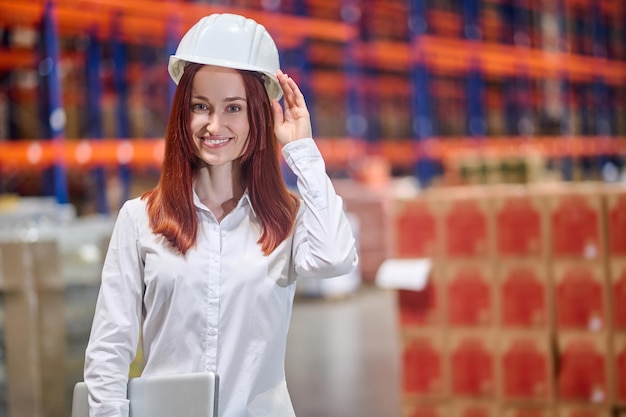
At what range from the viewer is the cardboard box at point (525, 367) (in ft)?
16.2

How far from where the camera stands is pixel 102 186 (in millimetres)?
11211

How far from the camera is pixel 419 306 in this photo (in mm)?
5191

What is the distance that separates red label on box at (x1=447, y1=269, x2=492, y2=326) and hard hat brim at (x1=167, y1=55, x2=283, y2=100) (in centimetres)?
310

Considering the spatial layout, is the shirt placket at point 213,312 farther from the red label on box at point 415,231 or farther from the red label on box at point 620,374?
the red label on box at point 620,374

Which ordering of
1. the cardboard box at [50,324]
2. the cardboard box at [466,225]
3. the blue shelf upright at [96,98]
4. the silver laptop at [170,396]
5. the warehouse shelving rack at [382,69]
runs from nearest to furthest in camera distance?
the silver laptop at [170,396], the cardboard box at [466,225], the cardboard box at [50,324], the warehouse shelving rack at [382,69], the blue shelf upright at [96,98]

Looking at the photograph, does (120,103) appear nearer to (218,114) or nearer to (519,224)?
(519,224)

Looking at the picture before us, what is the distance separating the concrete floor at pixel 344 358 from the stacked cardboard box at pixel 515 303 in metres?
1.16

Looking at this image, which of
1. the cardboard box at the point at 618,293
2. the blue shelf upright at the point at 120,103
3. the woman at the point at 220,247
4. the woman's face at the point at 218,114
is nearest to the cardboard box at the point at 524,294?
the cardboard box at the point at 618,293

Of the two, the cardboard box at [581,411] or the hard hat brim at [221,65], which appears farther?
the cardboard box at [581,411]

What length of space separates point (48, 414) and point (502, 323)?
2.73 meters

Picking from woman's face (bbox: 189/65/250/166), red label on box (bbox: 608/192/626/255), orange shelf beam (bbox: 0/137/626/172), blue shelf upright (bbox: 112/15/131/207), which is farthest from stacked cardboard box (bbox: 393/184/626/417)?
blue shelf upright (bbox: 112/15/131/207)

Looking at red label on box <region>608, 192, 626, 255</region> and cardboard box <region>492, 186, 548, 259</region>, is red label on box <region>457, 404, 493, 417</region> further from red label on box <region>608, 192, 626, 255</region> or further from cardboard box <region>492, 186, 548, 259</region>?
red label on box <region>608, 192, 626, 255</region>

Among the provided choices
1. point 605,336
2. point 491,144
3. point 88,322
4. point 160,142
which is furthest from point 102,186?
point 491,144

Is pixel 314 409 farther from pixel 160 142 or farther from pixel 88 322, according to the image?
pixel 160 142
